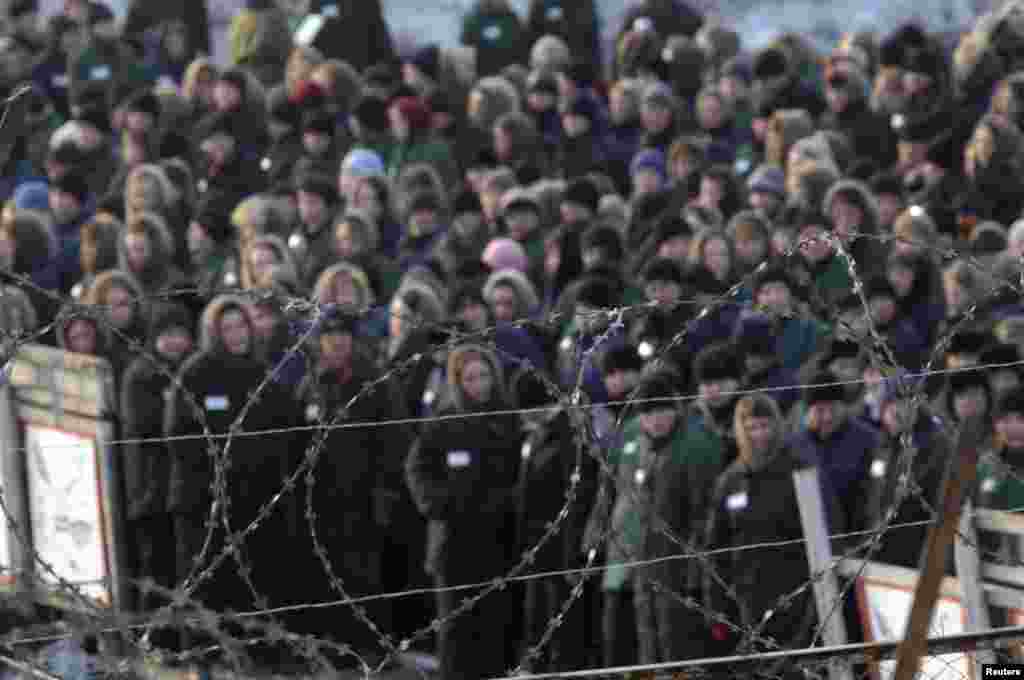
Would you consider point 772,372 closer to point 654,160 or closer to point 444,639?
point 444,639

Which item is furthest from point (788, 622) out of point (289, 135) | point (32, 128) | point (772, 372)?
point (32, 128)

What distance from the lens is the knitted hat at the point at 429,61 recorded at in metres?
15.6

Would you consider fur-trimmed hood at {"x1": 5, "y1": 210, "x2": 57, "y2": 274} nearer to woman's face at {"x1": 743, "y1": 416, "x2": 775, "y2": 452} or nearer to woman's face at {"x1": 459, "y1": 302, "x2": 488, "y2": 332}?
woman's face at {"x1": 459, "y1": 302, "x2": 488, "y2": 332}

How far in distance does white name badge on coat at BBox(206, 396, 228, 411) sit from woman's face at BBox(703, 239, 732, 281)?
2.23 meters

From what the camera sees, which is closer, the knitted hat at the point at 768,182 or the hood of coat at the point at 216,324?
the hood of coat at the point at 216,324

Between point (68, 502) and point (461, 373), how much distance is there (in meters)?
1.45

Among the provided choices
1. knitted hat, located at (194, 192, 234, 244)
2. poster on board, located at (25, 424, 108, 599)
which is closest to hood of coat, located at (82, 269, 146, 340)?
poster on board, located at (25, 424, 108, 599)

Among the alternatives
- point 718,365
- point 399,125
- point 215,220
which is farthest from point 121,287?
point 399,125

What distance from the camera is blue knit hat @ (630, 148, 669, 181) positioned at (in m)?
13.3

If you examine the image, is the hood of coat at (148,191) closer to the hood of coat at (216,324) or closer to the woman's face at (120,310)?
the woman's face at (120,310)

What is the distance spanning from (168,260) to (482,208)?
1679mm

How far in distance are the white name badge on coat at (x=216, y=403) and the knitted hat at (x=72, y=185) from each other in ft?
13.8

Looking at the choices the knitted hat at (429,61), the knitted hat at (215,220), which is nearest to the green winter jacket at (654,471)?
the knitted hat at (215,220)

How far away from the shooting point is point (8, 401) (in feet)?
31.7
